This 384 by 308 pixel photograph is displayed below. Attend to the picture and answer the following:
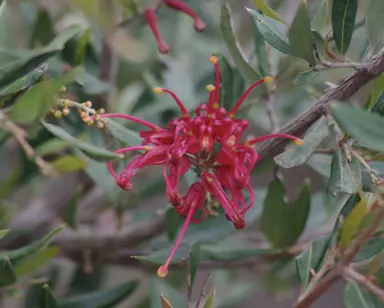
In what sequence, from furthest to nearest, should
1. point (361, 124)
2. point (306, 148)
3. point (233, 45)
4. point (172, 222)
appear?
point (172, 222) → point (233, 45) → point (306, 148) → point (361, 124)

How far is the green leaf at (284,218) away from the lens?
73cm

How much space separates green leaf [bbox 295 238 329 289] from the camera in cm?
58

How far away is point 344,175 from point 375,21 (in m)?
0.13

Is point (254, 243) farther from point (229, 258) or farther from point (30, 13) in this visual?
point (30, 13)

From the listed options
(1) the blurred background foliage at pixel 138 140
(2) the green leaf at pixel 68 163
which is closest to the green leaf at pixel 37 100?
(1) the blurred background foliage at pixel 138 140

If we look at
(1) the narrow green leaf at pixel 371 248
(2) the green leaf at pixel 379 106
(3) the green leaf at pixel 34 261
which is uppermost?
(2) the green leaf at pixel 379 106

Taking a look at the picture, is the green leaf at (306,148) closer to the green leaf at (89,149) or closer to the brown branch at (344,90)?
the brown branch at (344,90)

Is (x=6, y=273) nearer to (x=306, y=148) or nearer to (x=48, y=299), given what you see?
(x=48, y=299)

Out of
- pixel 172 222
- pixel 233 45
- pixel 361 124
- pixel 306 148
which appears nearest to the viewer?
pixel 361 124

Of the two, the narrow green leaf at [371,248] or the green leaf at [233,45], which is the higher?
the green leaf at [233,45]

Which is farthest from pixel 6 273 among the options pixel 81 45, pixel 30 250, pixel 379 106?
pixel 379 106

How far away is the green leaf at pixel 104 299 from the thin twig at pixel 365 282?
0.29m

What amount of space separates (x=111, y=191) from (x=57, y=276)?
10.2 inches

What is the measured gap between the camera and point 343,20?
1.82ft
